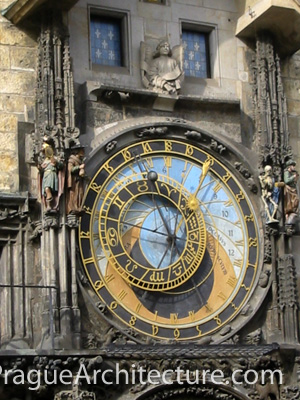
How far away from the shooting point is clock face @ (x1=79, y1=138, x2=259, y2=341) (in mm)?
17375

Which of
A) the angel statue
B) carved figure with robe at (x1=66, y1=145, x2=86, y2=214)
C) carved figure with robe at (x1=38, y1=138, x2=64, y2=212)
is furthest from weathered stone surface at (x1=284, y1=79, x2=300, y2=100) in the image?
carved figure with robe at (x1=38, y1=138, x2=64, y2=212)

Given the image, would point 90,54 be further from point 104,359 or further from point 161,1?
point 104,359

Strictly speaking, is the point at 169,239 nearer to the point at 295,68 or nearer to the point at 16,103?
the point at 16,103

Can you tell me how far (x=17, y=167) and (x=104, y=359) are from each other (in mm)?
2536

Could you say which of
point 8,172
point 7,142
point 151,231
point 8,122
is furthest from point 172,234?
point 8,122

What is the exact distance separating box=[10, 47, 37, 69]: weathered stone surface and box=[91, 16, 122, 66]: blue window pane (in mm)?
838

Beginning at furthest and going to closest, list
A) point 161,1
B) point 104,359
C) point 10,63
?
point 161,1 < point 10,63 < point 104,359

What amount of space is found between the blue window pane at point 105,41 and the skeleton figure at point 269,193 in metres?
2.31

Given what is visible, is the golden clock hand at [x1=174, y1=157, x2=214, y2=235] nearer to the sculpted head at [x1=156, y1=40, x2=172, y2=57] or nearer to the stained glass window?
the stained glass window

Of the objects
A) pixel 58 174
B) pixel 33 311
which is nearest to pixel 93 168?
pixel 58 174

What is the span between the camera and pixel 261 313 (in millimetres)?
17938

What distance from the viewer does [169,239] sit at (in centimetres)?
1772

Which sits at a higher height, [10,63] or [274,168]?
[10,63]

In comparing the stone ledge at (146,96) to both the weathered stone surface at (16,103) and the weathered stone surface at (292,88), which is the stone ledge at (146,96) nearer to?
the weathered stone surface at (16,103)
